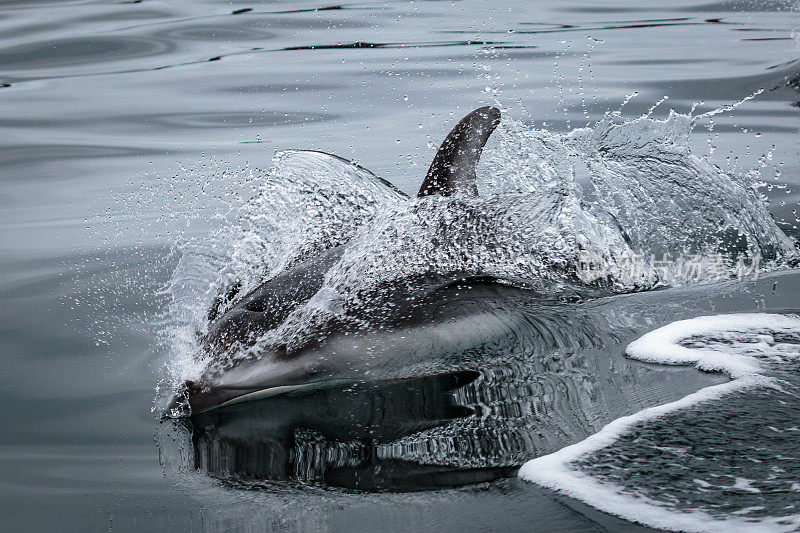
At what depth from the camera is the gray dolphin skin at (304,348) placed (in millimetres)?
4291

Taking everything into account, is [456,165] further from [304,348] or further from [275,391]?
[275,391]

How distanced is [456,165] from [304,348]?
4.33 ft

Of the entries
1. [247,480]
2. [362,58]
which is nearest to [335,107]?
[362,58]

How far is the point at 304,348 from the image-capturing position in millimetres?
4414

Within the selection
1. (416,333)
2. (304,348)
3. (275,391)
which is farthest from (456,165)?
(275,391)

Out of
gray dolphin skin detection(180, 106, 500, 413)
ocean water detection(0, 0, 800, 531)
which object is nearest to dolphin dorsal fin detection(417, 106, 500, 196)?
ocean water detection(0, 0, 800, 531)

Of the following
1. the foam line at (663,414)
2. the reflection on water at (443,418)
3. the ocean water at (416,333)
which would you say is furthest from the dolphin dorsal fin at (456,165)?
the foam line at (663,414)

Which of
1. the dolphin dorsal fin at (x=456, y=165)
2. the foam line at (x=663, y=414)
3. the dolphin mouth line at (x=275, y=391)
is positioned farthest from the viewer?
the dolphin dorsal fin at (x=456, y=165)

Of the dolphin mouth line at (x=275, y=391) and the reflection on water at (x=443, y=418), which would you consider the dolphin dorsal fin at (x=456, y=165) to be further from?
the dolphin mouth line at (x=275, y=391)

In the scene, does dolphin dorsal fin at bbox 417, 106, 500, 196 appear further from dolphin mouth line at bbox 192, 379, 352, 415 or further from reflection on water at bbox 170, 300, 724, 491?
dolphin mouth line at bbox 192, 379, 352, 415

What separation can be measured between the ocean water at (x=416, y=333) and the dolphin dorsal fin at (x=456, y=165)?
0.10 m

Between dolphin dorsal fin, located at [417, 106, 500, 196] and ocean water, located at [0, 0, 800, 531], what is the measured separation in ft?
0.32

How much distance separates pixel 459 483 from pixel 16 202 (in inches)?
238

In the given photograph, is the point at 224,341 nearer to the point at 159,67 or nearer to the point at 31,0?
the point at 159,67
